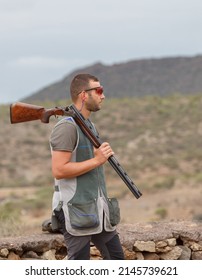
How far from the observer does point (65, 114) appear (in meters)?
5.95

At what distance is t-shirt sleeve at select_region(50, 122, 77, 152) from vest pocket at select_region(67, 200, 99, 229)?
16.6 inches

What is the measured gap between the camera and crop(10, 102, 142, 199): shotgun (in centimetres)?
586

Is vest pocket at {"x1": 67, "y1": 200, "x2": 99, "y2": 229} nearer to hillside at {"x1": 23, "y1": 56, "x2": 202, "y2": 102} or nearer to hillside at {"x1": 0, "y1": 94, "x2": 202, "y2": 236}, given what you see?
hillside at {"x1": 0, "y1": 94, "x2": 202, "y2": 236}

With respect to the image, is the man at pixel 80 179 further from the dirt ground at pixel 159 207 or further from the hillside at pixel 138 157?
the hillside at pixel 138 157

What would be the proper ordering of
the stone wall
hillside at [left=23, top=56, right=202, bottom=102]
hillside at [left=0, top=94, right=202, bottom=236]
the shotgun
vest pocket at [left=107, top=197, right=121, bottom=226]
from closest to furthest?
the shotgun, vest pocket at [left=107, top=197, right=121, bottom=226], the stone wall, hillside at [left=0, top=94, right=202, bottom=236], hillside at [left=23, top=56, right=202, bottom=102]

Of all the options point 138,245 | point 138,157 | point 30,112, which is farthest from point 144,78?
point 30,112

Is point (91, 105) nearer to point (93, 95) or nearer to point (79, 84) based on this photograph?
point (93, 95)

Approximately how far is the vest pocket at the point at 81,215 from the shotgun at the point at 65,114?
405 mm

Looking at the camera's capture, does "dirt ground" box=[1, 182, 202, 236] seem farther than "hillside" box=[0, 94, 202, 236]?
No

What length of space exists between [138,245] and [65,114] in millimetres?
3113

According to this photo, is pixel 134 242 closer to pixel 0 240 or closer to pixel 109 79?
pixel 0 240

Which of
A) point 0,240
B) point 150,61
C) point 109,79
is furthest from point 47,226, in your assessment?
point 150,61

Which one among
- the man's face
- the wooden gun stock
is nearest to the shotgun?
the wooden gun stock

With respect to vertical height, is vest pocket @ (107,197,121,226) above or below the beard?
below
